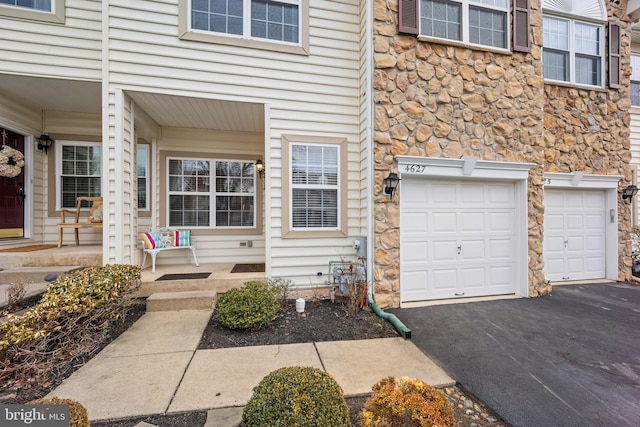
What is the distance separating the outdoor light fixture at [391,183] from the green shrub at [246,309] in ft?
7.73

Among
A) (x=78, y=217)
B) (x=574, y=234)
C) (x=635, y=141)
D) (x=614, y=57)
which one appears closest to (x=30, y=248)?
(x=78, y=217)

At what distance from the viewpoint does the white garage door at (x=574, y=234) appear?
5.35 m

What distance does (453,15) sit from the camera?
4.48 m

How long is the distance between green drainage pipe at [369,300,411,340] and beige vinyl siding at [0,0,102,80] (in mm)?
5586

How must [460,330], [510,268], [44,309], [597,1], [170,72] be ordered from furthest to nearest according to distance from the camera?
[597,1] < [510,268] < [170,72] < [460,330] < [44,309]

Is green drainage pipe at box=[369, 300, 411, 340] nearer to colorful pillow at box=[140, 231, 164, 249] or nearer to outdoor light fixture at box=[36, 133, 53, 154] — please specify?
colorful pillow at box=[140, 231, 164, 249]

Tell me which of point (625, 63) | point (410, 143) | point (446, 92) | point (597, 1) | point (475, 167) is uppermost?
point (597, 1)

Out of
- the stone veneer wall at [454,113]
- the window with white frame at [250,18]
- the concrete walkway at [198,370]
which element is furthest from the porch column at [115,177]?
the stone veneer wall at [454,113]

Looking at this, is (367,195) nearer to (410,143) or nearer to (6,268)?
(410,143)

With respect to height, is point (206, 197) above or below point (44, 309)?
above

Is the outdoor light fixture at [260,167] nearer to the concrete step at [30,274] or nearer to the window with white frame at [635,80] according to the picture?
the concrete step at [30,274]

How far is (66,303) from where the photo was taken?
2.71m

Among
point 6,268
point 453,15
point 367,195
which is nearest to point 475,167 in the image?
point 367,195

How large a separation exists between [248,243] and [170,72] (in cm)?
338
